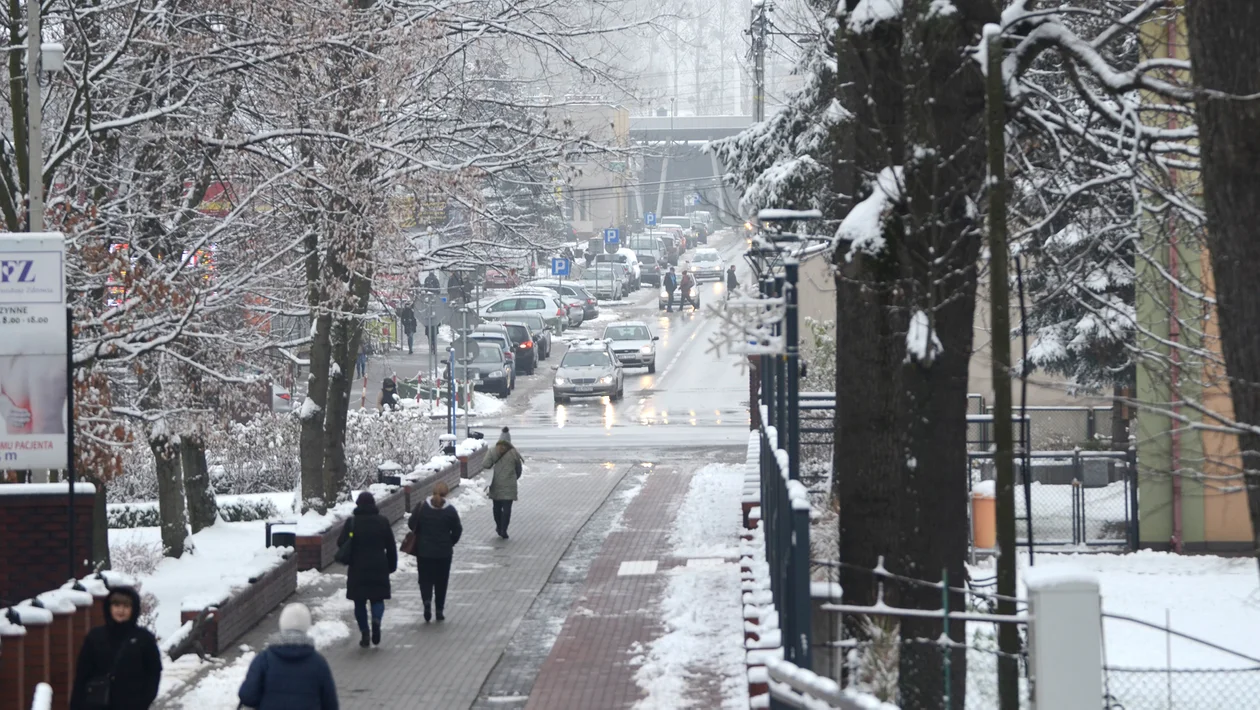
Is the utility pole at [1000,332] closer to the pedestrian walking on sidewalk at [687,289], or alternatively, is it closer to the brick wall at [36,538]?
the brick wall at [36,538]

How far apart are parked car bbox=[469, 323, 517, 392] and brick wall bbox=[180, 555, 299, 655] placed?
26990mm

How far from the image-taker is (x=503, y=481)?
2111cm

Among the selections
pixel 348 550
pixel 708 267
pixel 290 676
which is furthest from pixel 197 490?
pixel 708 267

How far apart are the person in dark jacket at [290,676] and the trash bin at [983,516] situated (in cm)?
1356

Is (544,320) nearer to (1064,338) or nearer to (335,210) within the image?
(1064,338)

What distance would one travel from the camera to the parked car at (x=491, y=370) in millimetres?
43812

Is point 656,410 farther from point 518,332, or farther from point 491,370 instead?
point 518,332

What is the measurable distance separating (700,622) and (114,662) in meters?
7.39

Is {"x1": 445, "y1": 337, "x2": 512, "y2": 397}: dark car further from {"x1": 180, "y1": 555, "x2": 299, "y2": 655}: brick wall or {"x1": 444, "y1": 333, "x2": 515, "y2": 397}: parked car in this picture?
{"x1": 180, "y1": 555, "x2": 299, "y2": 655}: brick wall

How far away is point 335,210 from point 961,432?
9.62 metres

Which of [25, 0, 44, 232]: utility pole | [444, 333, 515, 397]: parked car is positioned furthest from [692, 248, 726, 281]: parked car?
[25, 0, 44, 232]: utility pole

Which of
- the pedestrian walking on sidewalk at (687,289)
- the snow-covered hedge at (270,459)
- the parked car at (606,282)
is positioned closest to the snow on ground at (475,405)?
the snow-covered hedge at (270,459)

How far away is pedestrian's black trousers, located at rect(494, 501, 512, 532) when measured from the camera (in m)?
21.2

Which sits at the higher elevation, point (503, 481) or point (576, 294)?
point (576, 294)
